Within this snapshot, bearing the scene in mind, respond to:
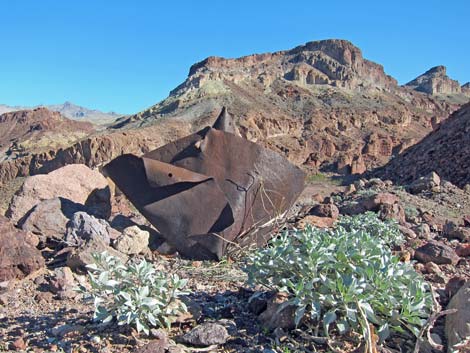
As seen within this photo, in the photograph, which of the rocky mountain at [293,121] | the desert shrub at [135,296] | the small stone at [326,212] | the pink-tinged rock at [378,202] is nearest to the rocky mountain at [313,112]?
the rocky mountain at [293,121]

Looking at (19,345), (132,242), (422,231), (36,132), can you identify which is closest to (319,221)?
(422,231)

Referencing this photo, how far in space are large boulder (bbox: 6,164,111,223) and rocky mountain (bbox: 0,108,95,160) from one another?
87.1 feet

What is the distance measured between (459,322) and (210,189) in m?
2.10

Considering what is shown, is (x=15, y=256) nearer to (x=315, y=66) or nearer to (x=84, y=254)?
(x=84, y=254)

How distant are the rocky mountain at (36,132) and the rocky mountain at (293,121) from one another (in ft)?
8.83

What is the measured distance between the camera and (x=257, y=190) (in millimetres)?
3945

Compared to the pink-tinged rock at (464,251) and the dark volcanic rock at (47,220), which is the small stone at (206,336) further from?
the pink-tinged rock at (464,251)

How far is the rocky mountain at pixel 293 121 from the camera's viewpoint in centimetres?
2619

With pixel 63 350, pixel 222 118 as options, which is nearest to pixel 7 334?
pixel 63 350

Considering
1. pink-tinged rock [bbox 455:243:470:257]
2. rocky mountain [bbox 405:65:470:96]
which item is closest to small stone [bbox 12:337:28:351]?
pink-tinged rock [bbox 455:243:470:257]

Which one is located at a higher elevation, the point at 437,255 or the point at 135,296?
the point at 437,255

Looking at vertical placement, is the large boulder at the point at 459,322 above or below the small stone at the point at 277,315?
above

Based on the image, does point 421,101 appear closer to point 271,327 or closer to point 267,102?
point 267,102

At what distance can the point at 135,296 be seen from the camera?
2.18 m
